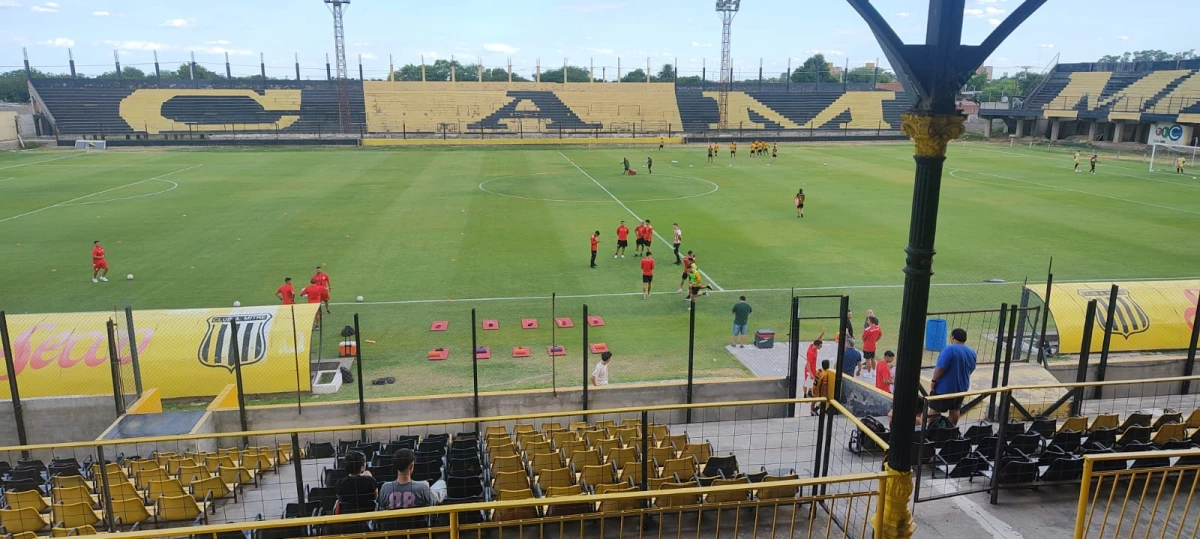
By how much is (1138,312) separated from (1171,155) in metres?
58.3

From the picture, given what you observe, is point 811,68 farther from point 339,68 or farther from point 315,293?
point 315,293

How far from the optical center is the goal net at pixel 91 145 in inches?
2522

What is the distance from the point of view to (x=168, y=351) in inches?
556

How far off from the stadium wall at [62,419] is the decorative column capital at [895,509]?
1280 cm

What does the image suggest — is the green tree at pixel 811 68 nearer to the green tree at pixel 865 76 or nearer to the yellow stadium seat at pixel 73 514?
the green tree at pixel 865 76

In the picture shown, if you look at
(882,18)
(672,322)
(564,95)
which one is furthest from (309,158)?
(882,18)

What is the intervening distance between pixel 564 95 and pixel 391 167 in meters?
43.2

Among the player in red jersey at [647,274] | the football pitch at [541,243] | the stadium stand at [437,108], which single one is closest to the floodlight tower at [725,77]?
the stadium stand at [437,108]

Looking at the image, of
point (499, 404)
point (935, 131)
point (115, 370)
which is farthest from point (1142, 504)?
point (115, 370)

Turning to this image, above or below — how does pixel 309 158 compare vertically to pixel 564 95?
below

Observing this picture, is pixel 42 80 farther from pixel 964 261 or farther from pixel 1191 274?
pixel 1191 274

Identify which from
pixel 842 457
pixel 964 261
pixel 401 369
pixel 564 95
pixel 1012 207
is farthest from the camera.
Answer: pixel 564 95

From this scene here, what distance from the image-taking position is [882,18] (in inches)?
211

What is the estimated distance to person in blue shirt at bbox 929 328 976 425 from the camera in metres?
10.1
